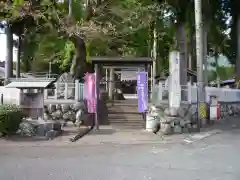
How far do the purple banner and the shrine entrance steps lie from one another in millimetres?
1704

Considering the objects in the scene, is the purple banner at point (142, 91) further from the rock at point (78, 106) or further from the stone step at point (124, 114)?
the rock at point (78, 106)

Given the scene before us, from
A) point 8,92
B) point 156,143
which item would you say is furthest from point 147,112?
point 8,92

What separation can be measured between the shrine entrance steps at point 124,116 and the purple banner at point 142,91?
1.70m

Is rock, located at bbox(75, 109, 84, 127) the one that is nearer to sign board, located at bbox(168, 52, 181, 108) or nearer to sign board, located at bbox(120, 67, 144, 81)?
sign board, located at bbox(120, 67, 144, 81)

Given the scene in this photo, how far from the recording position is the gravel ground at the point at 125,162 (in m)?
8.41

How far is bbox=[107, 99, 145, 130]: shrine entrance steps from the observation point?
2009cm

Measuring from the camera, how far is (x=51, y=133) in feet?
52.5

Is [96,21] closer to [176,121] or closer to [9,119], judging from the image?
[176,121]

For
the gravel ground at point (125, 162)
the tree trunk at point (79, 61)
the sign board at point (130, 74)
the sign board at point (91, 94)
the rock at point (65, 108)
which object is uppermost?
the tree trunk at point (79, 61)

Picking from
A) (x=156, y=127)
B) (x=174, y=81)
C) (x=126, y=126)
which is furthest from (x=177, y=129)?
(x=126, y=126)

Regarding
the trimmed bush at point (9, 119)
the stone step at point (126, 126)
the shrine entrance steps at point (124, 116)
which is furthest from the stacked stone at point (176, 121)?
the trimmed bush at point (9, 119)

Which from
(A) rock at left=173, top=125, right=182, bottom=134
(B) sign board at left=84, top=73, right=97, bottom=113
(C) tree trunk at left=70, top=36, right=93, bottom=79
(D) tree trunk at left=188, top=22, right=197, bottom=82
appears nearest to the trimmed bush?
(B) sign board at left=84, top=73, right=97, bottom=113

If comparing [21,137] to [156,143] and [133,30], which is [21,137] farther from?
[133,30]

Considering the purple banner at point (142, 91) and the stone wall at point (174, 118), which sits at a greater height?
the purple banner at point (142, 91)
